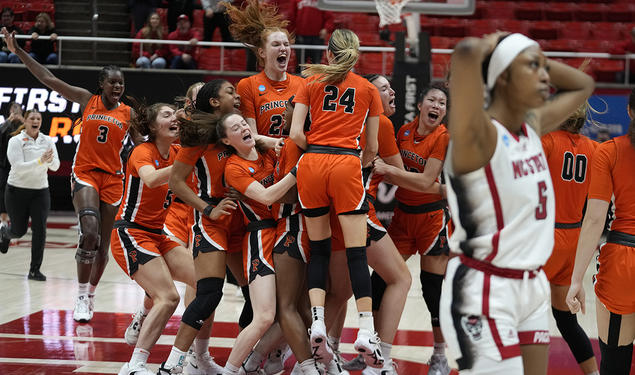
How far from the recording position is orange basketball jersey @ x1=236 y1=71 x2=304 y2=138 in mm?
5742

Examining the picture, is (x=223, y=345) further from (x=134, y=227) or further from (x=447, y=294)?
(x=447, y=294)

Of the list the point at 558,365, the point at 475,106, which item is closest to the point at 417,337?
the point at 558,365

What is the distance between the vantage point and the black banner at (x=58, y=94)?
44.6 ft

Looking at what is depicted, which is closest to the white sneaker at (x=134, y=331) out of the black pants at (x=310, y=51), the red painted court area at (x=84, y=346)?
the red painted court area at (x=84, y=346)

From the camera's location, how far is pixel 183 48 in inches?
563

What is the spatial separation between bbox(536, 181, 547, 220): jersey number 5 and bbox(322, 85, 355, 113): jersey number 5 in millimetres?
2230

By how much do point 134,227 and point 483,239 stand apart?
11.0 feet

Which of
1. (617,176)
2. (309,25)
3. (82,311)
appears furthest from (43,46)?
(617,176)

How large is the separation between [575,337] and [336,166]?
1853mm

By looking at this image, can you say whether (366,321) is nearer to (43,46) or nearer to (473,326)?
(473,326)

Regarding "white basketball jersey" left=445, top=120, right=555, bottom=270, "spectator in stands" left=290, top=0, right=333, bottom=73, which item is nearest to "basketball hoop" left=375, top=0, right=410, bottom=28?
"spectator in stands" left=290, top=0, right=333, bottom=73

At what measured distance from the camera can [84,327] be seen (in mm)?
6730

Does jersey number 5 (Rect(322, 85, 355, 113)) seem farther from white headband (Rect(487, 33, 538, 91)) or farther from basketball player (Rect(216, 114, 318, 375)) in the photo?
white headband (Rect(487, 33, 538, 91))

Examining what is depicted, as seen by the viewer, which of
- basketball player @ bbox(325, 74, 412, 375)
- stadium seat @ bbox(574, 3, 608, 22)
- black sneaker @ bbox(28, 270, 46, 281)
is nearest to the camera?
basketball player @ bbox(325, 74, 412, 375)
